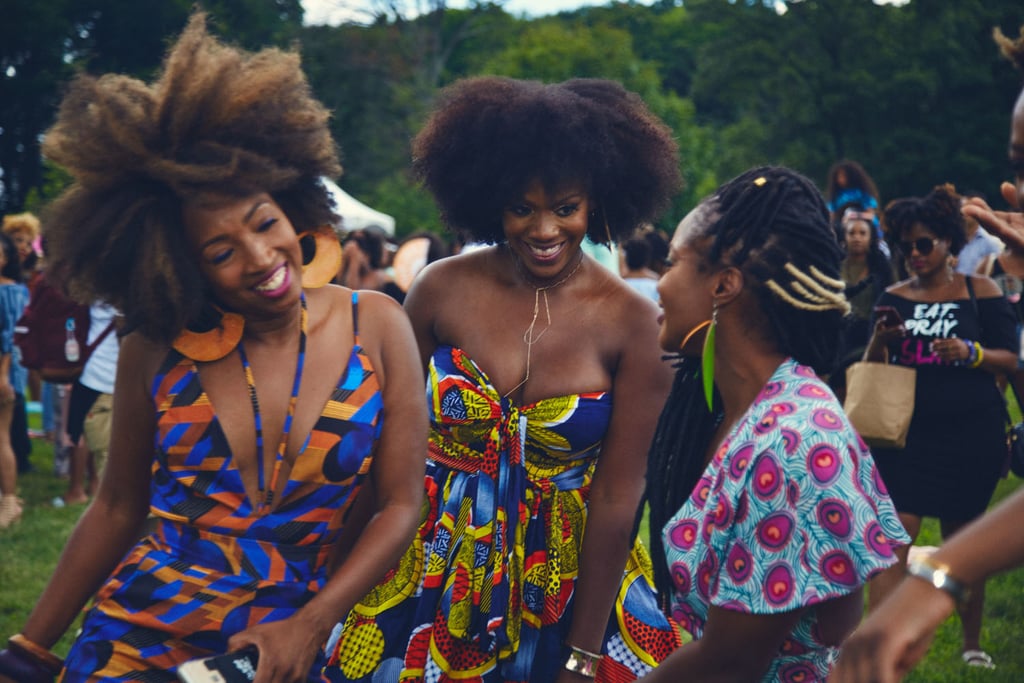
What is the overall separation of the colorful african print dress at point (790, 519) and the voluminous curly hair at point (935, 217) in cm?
404

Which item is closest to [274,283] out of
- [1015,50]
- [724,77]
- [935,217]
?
[1015,50]

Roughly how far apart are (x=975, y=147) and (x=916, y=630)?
3174 centimetres

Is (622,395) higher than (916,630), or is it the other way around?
(916,630)

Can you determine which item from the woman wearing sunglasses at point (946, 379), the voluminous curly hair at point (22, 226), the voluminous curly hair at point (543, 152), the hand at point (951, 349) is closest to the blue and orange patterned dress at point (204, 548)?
the voluminous curly hair at point (543, 152)

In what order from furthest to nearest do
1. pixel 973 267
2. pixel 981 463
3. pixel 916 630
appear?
pixel 973 267, pixel 981 463, pixel 916 630

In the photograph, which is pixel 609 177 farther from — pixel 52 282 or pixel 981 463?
pixel 981 463

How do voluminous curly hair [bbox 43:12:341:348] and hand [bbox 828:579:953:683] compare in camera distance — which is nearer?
hand [bbox 828:579:953:683]

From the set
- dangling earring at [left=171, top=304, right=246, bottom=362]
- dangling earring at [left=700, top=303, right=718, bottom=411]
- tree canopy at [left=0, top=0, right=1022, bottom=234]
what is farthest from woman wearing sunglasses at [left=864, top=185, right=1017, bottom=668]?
tree canopy at [left=0, top=0, right=1022, bottom=234]

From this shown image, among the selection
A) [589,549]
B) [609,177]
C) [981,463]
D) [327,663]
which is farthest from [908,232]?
[327,663]

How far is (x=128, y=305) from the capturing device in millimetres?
2592

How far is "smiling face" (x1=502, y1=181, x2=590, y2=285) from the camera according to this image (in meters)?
3.42

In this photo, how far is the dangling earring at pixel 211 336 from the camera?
2621 millimetres

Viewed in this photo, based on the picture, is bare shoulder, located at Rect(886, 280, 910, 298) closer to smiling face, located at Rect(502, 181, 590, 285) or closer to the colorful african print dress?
smiling face, located at Rect(502, 181, 590, 285)

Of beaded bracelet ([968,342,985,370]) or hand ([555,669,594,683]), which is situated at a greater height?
beaded bracelet ([968,342,985,370])
